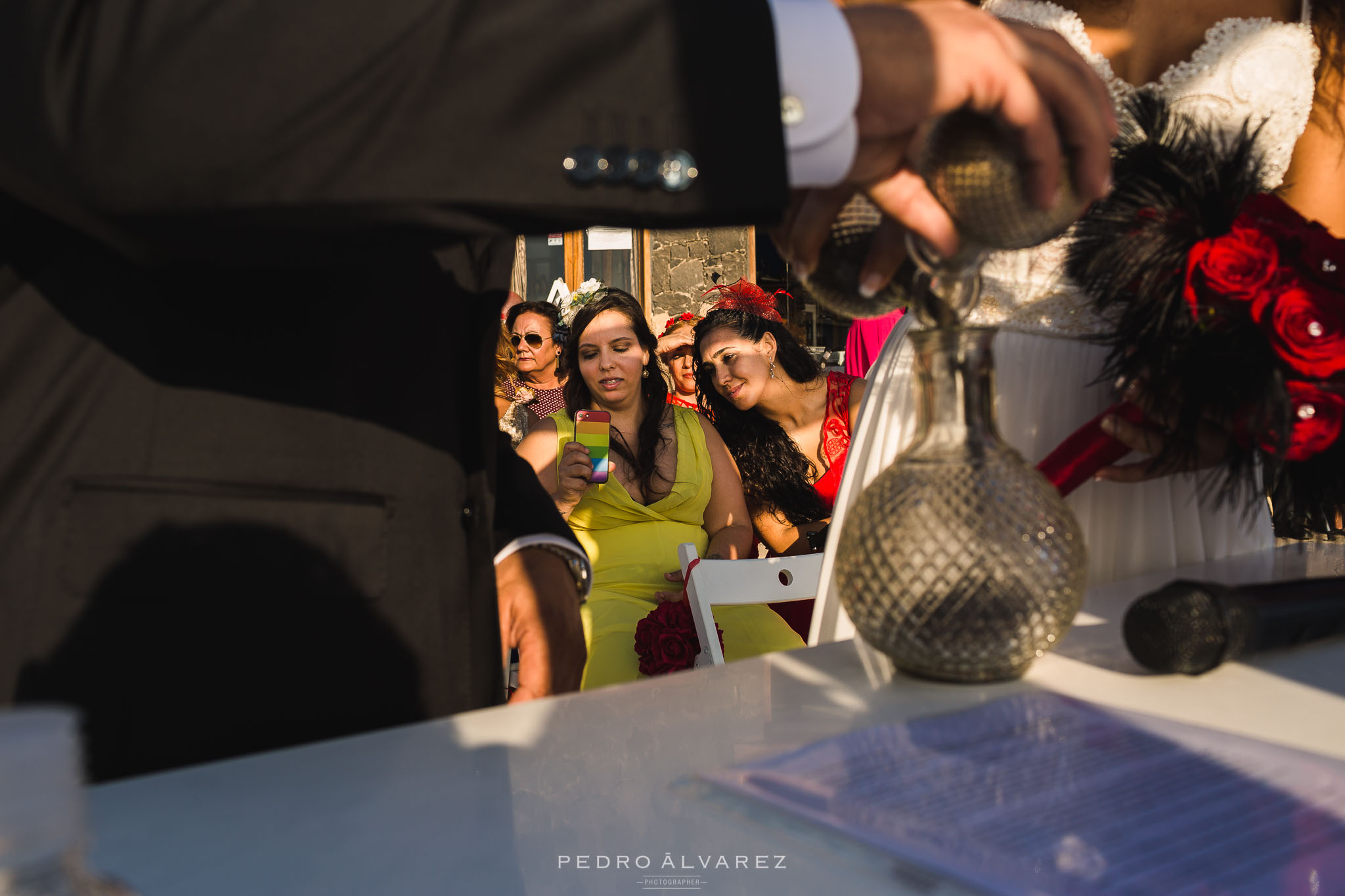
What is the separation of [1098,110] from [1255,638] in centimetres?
50

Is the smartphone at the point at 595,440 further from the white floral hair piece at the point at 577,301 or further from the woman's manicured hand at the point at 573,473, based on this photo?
the white floral hair piece at the point at 577,301

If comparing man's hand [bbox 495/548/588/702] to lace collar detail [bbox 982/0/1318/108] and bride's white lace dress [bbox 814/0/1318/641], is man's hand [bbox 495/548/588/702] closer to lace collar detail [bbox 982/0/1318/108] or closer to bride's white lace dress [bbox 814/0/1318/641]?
bride's white lace dress [bbox 814/0/1318/641]

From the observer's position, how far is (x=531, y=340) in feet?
18.0

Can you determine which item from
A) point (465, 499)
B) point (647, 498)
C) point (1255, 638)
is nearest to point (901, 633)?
point (1255, 638)

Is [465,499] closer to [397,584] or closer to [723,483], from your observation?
[397,584]

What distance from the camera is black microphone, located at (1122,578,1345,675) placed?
2.65 feet

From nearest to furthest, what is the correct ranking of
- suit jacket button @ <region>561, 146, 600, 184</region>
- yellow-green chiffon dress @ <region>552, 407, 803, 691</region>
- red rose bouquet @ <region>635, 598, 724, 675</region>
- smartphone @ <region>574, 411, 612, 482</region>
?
1. suit jacket button @ <region>561, 146, 600, 184</region>
2. red rose bouquet @ <region>635, 598, 724, 675</region>
3. yellow-green chiffon dress @ <region>552, 407, 803, 691</region>
4. smartphone @ <region>574, 411, 612, 482</region>

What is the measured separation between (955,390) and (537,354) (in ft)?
15.8

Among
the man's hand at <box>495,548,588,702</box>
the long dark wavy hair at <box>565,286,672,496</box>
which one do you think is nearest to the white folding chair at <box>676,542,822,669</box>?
the long dark wavy hair at <box>565,286,672,496</box>

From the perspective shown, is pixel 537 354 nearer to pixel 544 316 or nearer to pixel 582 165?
pixel 544 316

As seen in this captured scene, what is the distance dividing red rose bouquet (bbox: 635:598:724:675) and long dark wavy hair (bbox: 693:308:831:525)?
1102 mm

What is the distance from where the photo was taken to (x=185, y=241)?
1.77 feet

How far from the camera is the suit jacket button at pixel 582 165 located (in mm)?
546

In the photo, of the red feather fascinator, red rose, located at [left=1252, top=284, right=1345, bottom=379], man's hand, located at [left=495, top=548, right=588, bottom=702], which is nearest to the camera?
red rose, located at [left=1252, top=284, right=1345, bottom=379]
